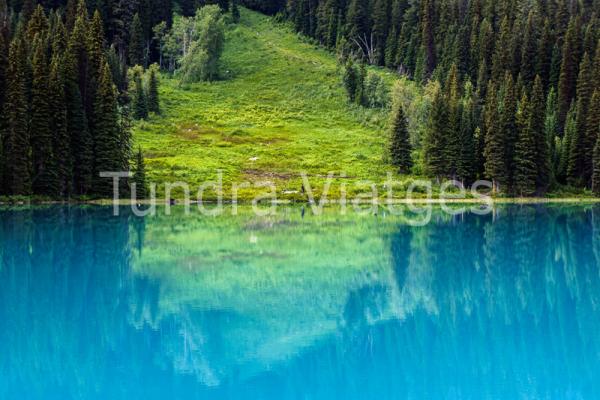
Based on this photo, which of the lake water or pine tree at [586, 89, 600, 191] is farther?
pine tree at [586, 89, 600, 191]

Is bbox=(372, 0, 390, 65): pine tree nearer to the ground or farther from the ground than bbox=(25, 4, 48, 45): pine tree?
farther from the ground

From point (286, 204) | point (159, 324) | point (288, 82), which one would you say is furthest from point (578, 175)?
point (159, 324)

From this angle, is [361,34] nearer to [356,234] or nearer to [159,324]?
[356,234]

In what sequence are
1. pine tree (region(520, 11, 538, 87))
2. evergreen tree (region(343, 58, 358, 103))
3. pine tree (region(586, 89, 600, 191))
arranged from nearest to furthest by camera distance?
pine tree (region(586, 89, 600, 191)), pine tree (region(520, 11, 538, 87)), evergreen tree (region(343, 58, 358, 103))

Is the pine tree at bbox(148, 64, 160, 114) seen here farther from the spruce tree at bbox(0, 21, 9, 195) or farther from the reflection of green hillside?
the reflection of green hillside

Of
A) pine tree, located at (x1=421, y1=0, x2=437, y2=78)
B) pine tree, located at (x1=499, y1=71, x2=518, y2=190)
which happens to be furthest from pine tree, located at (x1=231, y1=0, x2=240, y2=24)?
pine tree, located at (x1=499, y1=71, x2=518, y2=190)

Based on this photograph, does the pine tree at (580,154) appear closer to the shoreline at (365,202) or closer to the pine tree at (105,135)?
the shoreline at (365,202)

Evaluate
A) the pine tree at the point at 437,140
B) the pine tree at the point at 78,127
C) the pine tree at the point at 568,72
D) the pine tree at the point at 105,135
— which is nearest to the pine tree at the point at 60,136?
the pine tree at the point at 78,127
